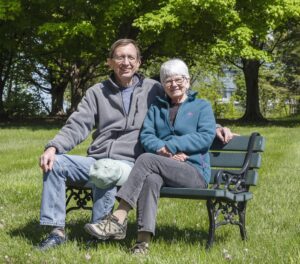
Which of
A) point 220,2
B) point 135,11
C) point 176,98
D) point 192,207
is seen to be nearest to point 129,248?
point 176,98

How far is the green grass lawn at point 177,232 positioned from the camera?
171 inches

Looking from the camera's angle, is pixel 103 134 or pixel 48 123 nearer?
pixel 103 134

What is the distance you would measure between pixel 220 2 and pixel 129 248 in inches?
706

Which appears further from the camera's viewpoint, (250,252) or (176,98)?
(176,98)

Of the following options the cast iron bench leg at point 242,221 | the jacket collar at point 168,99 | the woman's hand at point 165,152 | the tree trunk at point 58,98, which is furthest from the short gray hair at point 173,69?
the tree trunk at point 58,98

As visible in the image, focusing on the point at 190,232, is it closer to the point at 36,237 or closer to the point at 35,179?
the point at 36,237

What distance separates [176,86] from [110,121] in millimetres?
653

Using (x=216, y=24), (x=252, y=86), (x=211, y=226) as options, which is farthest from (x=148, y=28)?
(x=211, y=226)

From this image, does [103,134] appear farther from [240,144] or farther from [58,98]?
[58,98]

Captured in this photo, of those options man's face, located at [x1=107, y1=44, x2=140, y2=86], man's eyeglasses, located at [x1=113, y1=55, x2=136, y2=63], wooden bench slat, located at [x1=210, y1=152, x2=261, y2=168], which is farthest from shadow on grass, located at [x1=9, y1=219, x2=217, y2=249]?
man's eyeglasses, located at [x1=113, y1=55, x2=136, y2=63]

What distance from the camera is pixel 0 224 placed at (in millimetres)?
5672

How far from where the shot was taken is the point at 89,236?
526 cm

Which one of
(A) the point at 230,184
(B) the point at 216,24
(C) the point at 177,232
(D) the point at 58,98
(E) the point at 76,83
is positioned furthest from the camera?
(D) the point at 58,98

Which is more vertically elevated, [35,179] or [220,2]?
[220,2]
